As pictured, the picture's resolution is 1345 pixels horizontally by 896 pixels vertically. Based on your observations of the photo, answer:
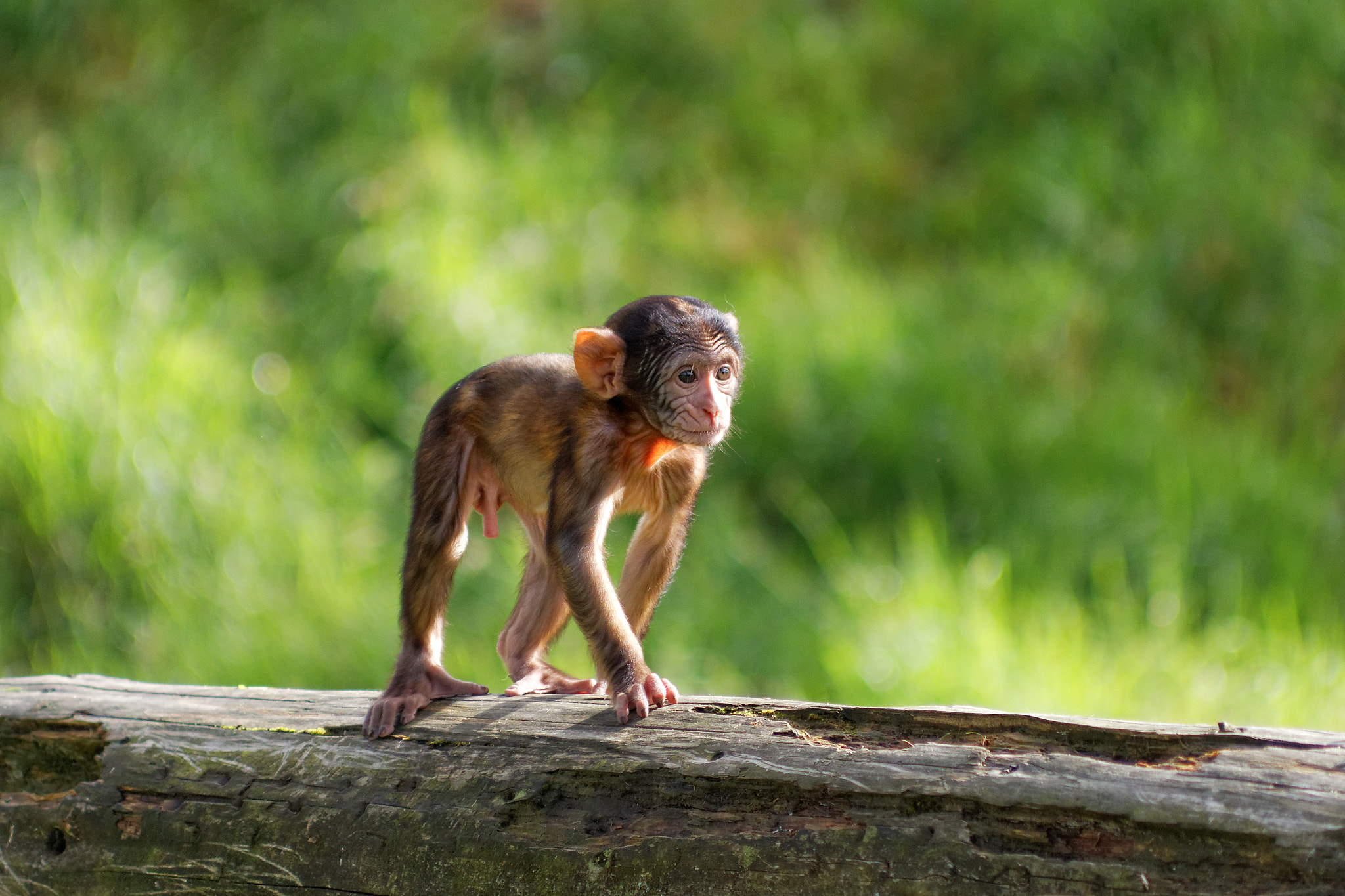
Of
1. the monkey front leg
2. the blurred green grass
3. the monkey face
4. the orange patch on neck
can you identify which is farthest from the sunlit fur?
the blurred green grass

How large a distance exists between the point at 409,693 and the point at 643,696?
772 mm

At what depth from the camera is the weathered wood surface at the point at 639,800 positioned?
254cm

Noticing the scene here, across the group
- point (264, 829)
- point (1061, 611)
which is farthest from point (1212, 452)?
point (264, 829)

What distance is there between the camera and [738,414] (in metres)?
8.64

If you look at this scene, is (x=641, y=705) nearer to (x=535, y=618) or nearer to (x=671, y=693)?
(x=671, y=693)

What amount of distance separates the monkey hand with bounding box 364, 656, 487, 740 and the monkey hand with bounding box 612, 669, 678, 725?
579mm

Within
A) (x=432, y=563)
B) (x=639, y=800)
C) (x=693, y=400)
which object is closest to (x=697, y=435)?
(x=693, y=400)

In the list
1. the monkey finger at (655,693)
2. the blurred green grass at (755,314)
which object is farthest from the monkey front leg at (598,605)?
the blurred green grass at (755,314)

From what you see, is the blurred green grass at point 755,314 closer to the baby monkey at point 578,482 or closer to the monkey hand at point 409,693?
the baby monkey at point 578,482

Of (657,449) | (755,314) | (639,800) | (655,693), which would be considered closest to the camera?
(639,800)

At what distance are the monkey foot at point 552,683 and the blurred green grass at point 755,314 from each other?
2393 millimetres

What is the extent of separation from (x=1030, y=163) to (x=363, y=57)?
5899 millimetres

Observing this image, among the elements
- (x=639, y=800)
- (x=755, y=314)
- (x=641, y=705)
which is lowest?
(x=639, y=800)

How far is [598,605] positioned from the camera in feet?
11.6
